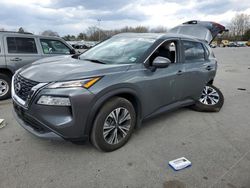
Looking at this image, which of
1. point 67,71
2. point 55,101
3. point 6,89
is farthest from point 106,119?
point 6,89

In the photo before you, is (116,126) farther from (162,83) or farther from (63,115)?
(162,83)

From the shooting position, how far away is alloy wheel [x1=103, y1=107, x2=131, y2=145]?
2.67m

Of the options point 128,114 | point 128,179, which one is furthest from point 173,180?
point 128,114

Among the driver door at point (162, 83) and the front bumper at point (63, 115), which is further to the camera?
the driver door at point (162, 83)

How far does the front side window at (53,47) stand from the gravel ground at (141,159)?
98.8 inches

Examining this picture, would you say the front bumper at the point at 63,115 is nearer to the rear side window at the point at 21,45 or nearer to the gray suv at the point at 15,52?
the gray suv at the point at 15,52

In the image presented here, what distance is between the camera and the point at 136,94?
2854mm

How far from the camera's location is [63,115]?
233 centimetres

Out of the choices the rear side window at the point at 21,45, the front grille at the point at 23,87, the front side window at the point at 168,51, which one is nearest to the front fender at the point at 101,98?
the front grille at the point at 23,87

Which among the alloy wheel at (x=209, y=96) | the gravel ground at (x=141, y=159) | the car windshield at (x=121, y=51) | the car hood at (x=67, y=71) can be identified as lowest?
the gravel ground at (x=141, y=159)

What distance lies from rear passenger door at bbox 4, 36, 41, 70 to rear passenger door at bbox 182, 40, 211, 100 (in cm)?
390

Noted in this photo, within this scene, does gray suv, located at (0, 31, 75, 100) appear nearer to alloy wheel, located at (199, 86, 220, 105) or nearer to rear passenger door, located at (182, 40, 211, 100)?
rear passenger door, located at (182, 40, 211, 100)

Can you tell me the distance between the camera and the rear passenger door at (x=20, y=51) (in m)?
4.90

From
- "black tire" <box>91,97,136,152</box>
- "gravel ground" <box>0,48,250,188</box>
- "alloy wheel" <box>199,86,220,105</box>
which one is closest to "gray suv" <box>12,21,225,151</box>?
"black tire" <box>91,97,136,152</box>
